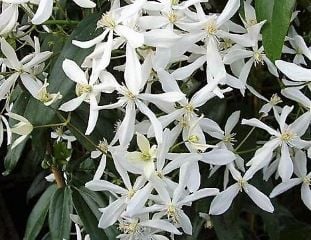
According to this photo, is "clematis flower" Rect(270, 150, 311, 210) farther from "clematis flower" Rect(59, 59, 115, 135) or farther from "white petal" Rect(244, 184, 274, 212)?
"clematis flower" Rect(59, 59, 115, 135)

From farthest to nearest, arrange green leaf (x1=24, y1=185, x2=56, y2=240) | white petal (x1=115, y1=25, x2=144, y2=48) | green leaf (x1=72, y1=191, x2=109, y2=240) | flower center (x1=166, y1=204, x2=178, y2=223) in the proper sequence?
green leaf (x1=24, y1=185, x2=56, y2=240) → green leaf (x1=72, y1=191, x2=109, y2=240) → flower center (x1=166, y1=204, x2=178, y2=223) → white petal (x1=115, y1=25, x2=144, y2=48)

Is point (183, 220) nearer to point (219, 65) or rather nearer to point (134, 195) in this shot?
point (134, 195)

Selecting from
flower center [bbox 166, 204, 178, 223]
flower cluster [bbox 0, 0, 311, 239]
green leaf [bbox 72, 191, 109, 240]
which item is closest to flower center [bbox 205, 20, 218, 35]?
flower cluster [bbox 0, 0, 311, 239]

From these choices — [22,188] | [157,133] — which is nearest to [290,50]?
[157,133]

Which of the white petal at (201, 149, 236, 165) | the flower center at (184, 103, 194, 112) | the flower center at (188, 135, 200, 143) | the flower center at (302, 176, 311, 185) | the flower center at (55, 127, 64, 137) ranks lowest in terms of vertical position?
the flower center at (302, 176, 311, 185)

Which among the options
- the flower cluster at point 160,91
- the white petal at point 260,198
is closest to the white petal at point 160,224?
the flower cluster at point 160,91

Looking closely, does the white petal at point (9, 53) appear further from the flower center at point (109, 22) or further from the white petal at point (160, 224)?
the white petal at point (160, 224)
